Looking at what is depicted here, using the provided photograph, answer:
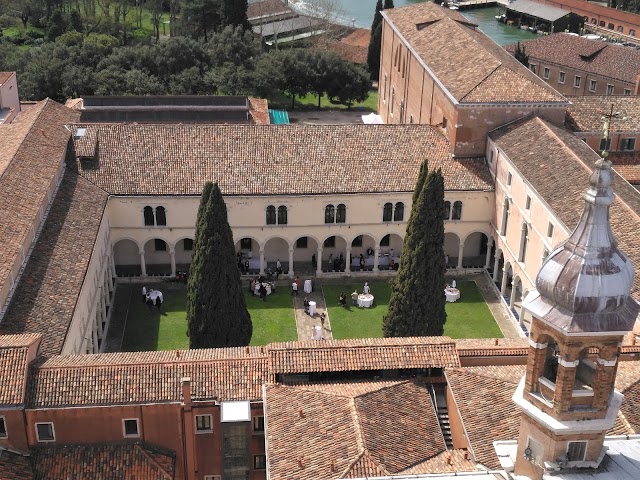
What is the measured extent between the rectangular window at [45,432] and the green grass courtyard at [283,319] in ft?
43.4

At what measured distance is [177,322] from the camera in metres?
45.1

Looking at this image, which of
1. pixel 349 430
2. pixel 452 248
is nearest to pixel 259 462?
pixel 349 430

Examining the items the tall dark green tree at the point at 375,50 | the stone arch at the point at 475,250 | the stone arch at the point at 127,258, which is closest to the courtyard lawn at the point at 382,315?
the stone arch at the point at 475,250

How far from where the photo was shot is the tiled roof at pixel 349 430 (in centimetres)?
2595

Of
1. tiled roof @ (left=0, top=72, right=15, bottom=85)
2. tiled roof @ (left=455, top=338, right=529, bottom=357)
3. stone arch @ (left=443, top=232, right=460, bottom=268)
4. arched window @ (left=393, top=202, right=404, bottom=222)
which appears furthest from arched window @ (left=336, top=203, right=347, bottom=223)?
tiled roof @ (left=0, top=72, right=15, bottom=85)

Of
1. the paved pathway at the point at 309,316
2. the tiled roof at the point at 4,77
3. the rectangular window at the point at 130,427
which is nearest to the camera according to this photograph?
the rectangular window at the point at 130,427

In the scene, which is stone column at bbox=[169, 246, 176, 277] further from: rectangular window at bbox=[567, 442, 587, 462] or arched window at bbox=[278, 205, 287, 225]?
rectangular window at bbox=[567, 442, 587, 462]

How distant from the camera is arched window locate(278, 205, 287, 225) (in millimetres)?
48062

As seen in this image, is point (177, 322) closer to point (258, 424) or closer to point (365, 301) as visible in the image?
point (365, 301)

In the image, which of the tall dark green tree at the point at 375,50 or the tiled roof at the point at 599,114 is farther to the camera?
the tall dark green tree at the point at 375,50

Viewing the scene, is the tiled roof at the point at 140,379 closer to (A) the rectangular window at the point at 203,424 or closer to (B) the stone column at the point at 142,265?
(A) the rectangular window at the point at 203,424

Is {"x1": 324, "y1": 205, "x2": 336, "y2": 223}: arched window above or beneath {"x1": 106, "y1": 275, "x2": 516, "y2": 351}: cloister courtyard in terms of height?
above

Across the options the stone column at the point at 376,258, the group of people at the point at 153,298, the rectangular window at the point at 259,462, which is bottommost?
the group of people at the point at 153,298

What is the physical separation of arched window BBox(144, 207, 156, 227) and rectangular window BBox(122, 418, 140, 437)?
64.7 feet
